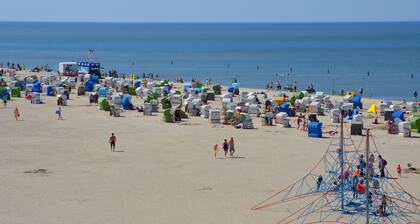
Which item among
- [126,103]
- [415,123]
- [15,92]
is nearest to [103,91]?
[15,92]

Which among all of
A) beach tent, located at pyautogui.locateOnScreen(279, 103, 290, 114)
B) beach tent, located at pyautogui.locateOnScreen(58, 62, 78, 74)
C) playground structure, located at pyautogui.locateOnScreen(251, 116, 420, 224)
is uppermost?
beach tent, located at pyautogui.locateOnScreen(58, 62, 78, 74)

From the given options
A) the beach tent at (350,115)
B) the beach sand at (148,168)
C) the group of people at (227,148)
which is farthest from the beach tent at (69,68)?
the group of people at (227,148)

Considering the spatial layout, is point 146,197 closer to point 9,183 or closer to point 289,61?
point 9,183

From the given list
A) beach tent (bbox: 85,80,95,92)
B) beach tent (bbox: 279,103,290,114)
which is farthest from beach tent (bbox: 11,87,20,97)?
beach tent (bbox: 279,103,290,114)

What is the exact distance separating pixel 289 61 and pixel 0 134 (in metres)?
80.0

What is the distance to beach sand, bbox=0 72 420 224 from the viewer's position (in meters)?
21.8

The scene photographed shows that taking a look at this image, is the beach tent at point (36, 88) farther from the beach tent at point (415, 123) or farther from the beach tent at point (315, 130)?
the beach tent at point (415, 123)

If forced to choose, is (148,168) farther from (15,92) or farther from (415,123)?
(15,92)

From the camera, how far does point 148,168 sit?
2791 cm

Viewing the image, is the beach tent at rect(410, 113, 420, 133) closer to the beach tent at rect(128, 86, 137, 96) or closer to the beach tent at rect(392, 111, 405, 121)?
the beach tent at rect(392, 111, 405, 121)

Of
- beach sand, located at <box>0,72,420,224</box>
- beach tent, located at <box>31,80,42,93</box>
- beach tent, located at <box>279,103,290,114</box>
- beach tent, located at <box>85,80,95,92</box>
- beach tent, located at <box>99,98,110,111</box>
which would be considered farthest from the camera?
beach tent, located at <box>85,80,95,92</box>

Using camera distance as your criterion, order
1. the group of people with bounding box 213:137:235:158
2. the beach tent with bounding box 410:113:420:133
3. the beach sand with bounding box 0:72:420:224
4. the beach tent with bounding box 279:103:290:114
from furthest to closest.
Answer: the beach tent with bounding box 279:103:290:114, the beach tent with bounding box 410:113:420:133, the group of people with bounding box 213:137:235:158, the beach sand with bounding box 0:72:420:224

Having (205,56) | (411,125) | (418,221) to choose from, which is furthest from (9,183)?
(205,56)

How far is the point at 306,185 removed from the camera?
25.1 meters
